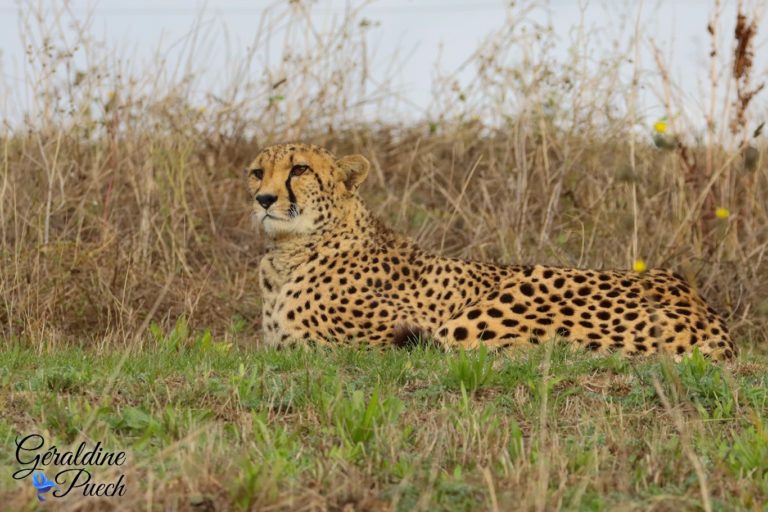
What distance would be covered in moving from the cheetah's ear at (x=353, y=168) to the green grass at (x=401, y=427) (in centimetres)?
109

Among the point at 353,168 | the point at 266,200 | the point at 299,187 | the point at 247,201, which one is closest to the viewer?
the point at 266,200

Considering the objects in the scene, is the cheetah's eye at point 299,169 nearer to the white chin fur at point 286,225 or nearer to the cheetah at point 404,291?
the cheetah at point 404,291

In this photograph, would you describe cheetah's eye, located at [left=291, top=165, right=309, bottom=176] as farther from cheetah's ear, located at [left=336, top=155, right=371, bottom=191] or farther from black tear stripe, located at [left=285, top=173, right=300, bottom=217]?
cheetah's ear, located at [left=336, top=155, right=371, bottom=191]

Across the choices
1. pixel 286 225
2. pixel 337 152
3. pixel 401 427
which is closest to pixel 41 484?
pixel 401 427

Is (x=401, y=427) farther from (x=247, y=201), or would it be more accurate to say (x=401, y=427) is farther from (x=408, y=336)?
(x=247, y=201)

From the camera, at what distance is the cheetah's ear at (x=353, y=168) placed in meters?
5.59

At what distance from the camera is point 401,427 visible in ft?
11.5

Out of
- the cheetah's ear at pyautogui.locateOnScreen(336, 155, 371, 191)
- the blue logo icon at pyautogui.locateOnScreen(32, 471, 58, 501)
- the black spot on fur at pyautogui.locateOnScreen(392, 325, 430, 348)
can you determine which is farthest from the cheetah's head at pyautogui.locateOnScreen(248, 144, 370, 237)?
the blue logo icon at pyautogui.locateOnScreen(32, 471, 58, 501)

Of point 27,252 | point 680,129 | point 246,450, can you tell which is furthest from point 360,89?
point 246,450

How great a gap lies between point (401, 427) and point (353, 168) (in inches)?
90.4

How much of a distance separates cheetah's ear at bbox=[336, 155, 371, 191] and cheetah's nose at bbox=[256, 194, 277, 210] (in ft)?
1.33

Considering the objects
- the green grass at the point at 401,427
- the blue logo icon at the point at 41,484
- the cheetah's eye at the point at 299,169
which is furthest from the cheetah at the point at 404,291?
the blue logo icon at the point at 41,484

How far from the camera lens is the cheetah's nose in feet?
17.5

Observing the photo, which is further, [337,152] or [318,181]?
[337,152]
